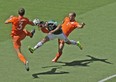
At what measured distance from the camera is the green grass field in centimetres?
1744

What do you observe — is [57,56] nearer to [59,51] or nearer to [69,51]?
[59,51]

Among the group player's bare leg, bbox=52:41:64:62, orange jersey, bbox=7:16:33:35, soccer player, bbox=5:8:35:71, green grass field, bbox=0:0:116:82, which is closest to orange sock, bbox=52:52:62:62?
player's bare leg, bbox=52:41:64:62

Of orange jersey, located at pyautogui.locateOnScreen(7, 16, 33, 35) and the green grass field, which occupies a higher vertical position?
orange jersey, located at pyautogui.locateOnScreen(7, 16, 33, 35)

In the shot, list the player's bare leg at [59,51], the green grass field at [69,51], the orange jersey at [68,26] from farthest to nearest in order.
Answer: the player's bare leg at [59,51], the orange jersey at [68,26], the green grass field at [69,51]

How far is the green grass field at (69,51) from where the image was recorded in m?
17.4

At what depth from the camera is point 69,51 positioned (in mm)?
20406

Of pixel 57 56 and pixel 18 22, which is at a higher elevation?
pixel 18 22

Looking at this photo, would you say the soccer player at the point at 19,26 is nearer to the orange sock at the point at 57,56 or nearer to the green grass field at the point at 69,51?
the green grass field at the point at 69,51

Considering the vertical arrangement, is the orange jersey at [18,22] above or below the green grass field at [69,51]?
above

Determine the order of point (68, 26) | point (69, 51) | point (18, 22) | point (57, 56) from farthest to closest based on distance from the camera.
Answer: point (69, 51) → point (57, 56) → point (68, 26) → point (18, 22)

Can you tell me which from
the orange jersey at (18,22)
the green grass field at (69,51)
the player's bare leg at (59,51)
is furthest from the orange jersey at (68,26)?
the orange jersey at (18,22)

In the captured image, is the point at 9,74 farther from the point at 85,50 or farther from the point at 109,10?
the point at 109,10

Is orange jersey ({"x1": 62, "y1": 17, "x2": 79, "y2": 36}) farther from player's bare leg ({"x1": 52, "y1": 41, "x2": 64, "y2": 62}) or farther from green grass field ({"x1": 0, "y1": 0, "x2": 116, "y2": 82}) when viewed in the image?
green grass field ({"x1": 0, "y1": 0, "x2": 116, "y2": 82})

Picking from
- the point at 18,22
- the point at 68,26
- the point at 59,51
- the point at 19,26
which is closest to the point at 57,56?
the point at 59,51
